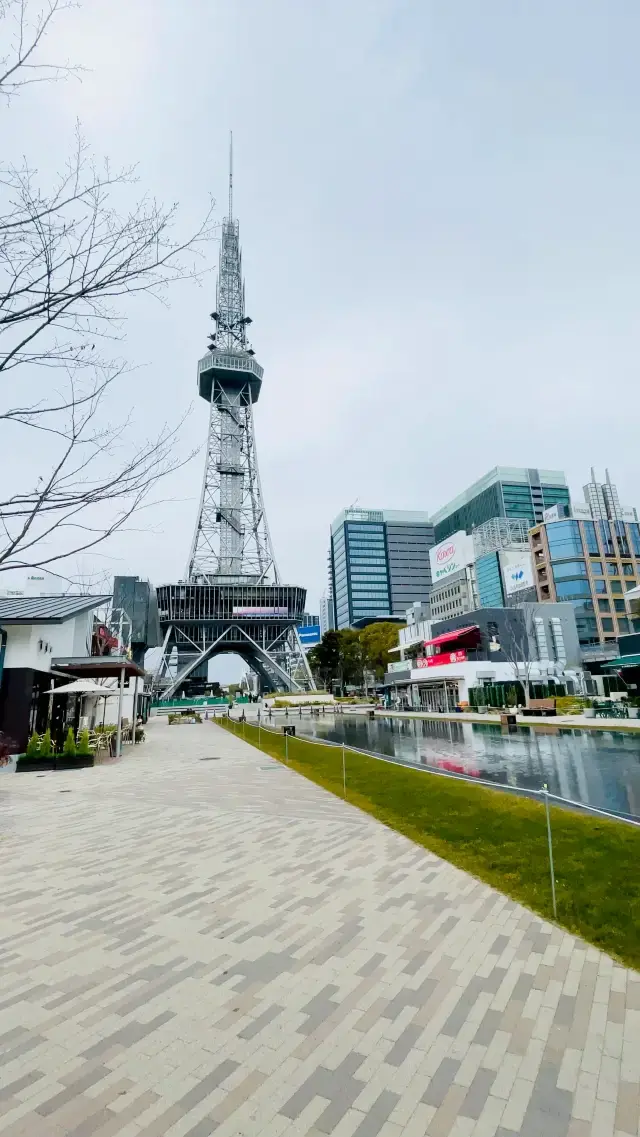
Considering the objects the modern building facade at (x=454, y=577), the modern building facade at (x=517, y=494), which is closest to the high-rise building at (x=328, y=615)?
the modern building facade at (x=517, y=494)

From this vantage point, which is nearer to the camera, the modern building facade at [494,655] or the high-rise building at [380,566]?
the modern building facade at [494,655]

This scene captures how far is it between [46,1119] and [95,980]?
140 centimetres

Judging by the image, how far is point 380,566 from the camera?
159m

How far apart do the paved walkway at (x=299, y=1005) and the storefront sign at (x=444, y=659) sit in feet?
155

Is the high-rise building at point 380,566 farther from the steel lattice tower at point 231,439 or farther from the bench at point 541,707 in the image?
the bench at point 541,707

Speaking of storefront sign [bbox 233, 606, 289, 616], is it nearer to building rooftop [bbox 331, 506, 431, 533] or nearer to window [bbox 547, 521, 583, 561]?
window [bbox 547, 521, 583, 561]

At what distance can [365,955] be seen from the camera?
4227 millimetres

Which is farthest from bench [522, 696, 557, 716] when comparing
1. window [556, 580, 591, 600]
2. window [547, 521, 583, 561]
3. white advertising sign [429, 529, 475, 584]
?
white advertising sign [429, 529, 475, 584]

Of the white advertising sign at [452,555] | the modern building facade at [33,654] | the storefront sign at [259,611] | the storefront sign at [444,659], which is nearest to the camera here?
the modern building facade at [33,654]

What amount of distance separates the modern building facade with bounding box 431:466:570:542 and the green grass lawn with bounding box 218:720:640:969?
12697cm

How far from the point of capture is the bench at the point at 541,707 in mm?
35469

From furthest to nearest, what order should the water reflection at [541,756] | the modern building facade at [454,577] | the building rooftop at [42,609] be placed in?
the modern building facade at [454,577]
the building rooftop at [42,609]
the water reflection at [541,756]

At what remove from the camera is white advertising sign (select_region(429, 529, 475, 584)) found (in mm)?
93312

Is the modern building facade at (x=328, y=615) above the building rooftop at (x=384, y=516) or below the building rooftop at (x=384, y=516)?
below
